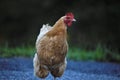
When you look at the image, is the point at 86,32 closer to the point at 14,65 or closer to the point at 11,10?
the point at 11,10

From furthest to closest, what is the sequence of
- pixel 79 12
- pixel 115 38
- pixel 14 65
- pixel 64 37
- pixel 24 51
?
1. pixel 79 12
2. pixel 115 38
3. pixel 24 51
4. pixel 14 65
5. pixel 64 37

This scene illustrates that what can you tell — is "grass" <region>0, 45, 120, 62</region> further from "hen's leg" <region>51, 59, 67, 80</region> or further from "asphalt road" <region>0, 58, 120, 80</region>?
"hen's leg" <region>51, 59, 67, 80</region>

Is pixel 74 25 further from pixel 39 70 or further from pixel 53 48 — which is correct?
pixel 53 48

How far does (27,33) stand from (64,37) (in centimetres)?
1215

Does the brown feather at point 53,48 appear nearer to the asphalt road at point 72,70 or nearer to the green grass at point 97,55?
the asphalt road at point 72,70

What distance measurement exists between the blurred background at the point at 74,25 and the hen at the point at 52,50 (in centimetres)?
631

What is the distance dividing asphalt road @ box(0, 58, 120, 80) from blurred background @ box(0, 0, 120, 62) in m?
1.42

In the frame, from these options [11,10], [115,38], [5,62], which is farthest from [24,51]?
[11,10]

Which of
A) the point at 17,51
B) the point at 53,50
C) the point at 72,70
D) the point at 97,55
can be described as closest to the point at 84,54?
the point at 97,55

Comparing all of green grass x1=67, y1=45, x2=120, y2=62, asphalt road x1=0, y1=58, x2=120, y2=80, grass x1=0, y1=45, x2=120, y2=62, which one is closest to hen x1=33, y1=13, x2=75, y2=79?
asphalt road x1=0, y1=58, x2=120, y2=80

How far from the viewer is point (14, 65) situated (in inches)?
611

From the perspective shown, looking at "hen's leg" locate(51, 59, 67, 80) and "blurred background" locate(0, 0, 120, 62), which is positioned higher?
"blurred background" locate(0, 0, 120, 62)

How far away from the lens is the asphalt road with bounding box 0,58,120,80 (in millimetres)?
13336

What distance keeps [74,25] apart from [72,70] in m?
7.86
